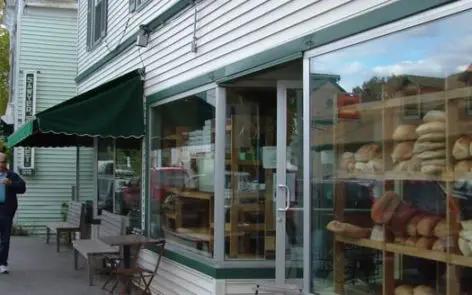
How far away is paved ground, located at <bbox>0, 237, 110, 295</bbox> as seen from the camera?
8.36 meters

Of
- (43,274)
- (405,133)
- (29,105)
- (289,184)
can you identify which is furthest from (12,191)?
(405,133)

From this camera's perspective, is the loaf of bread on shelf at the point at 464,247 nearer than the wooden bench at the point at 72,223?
Yes

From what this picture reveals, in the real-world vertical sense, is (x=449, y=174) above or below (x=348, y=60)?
below

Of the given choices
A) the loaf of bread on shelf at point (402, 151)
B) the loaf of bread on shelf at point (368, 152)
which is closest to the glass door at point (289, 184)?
the loaf of bread on shelf at point (368, 152)

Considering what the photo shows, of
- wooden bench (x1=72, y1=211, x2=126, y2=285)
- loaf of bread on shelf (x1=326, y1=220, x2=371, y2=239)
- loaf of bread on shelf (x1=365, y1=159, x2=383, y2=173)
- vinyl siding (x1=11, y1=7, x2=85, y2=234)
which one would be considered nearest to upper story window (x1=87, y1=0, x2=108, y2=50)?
vinyl siding (x1=11, y1=7, x2=85, y2=234)

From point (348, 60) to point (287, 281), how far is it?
2371mm

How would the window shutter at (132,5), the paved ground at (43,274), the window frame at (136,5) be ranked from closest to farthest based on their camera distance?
the paved ground at (43,274)
the window frame at (136,5)
the window shutter at (132,5)

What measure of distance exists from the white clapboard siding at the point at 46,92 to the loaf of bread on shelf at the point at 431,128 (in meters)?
12.2

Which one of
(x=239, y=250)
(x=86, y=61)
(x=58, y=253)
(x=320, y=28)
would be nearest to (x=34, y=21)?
(x=86, y=61)

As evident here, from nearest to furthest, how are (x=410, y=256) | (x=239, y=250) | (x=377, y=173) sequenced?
(x=410, y=256) → (x=377, y=173) → (x=239, y=250)

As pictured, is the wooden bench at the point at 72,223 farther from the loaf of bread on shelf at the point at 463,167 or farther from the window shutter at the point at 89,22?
the loaf of bread on shelf at the point at 463,167

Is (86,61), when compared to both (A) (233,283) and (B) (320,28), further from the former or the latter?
(B) (320,28)

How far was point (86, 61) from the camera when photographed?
13328 millimetres

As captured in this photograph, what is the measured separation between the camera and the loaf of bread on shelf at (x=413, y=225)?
4148 mm
